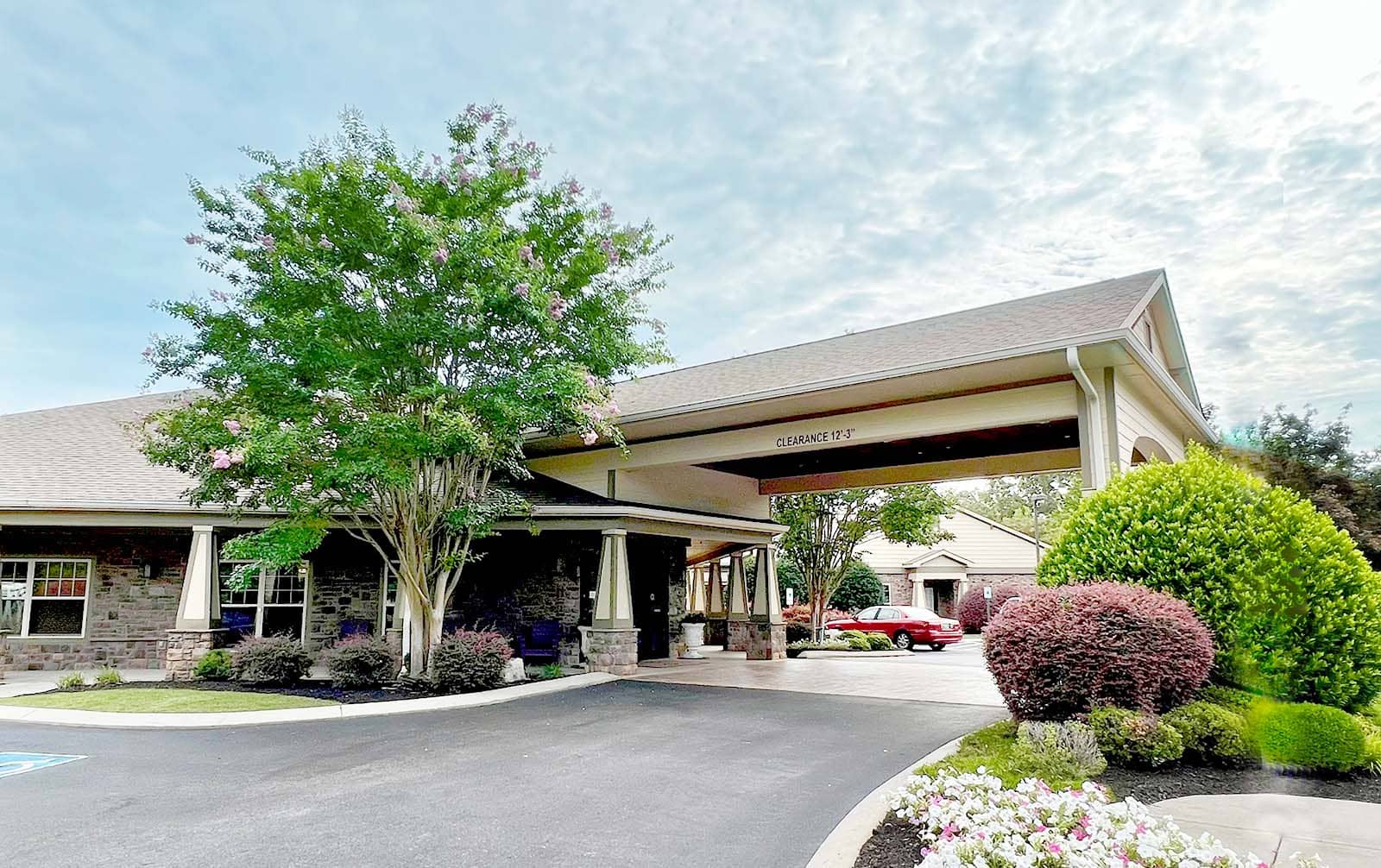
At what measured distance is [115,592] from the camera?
1448 centimetres

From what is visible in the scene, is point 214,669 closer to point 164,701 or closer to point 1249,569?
point 164,701

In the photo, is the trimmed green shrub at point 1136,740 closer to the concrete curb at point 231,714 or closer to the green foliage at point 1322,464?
the green foliage at point 1322,464

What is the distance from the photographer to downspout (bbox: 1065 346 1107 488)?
951cm

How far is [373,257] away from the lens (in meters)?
11.2

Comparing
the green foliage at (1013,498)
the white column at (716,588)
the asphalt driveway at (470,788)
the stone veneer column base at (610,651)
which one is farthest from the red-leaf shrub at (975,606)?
the asphalt driveway at (470,788)

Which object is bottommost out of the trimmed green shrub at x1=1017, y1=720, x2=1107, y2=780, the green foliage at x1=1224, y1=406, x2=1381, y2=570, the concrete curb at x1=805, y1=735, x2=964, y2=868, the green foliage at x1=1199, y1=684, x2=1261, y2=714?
the concrete curb at x1=805, y1=735, x2=964, y2=868

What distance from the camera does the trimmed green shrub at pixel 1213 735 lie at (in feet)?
19.6

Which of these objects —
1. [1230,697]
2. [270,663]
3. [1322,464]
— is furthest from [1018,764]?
[270,663]

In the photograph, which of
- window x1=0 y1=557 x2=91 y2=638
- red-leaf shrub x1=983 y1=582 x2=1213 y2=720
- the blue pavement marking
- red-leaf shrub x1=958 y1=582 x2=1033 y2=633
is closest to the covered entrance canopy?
red-leaf shrub x1=983 y1=582 x2=1213 y2=720

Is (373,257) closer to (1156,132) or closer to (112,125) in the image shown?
(112,125)

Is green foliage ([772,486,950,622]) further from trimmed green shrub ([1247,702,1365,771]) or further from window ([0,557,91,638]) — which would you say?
trimmed green shrub ([1247,702,1365,771])

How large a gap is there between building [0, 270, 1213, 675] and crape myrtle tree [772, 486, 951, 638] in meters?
4.83

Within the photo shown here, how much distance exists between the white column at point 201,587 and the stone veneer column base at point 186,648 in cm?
11

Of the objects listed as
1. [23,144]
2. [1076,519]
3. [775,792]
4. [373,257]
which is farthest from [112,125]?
[1076,519]
